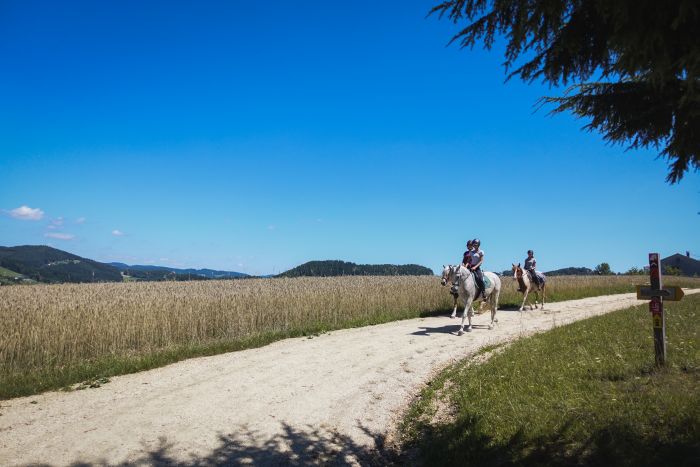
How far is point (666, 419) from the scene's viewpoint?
4.91 meters

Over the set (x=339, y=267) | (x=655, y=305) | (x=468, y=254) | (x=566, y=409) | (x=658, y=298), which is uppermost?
(x=339, y=267)

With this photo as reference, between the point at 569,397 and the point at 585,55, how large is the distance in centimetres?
483

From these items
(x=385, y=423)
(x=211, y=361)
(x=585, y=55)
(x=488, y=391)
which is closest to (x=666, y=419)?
(x=488, y=391)

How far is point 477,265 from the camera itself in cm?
1513

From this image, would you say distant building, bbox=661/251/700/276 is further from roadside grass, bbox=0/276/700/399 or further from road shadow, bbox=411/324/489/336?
roadside grass, bbox=0/276/700/399

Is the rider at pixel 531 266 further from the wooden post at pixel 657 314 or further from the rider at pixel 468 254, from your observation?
the wooden post at pixel 657 314

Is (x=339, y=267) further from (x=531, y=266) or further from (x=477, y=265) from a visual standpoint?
(x=477, y=265)

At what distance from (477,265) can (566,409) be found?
9700mm

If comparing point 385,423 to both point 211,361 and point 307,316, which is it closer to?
point 211,361

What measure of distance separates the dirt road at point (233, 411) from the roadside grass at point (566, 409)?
876mm

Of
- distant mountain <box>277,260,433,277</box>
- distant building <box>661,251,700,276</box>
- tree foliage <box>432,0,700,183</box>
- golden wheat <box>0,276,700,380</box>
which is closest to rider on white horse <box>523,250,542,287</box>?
golden wheat <box>0,276,700,380</box>

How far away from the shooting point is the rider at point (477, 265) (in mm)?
14930

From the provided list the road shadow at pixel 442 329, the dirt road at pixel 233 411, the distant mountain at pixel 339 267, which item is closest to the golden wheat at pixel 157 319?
the road shadow at pixel 442 329

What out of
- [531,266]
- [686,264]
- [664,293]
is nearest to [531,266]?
[531,266]
